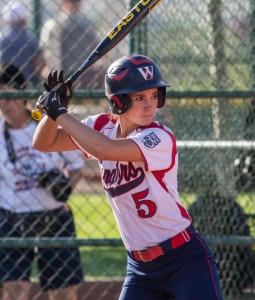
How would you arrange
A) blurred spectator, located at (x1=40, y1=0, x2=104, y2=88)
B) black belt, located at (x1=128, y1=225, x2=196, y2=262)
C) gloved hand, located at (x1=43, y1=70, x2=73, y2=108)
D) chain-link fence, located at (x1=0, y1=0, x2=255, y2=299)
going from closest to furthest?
gloved hand, located at (x1=43, y1=70, x2=73, y2=108) → black belt, located at (x1=128, y1=225, x2=196, y2=262) → chain-link fence, located at (x1=0, y1=0, x2=255, y2=299) → blurred spectator, located at (x1=40, y1=0, x2=104, y2=88)

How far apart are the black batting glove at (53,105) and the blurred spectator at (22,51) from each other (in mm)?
1686

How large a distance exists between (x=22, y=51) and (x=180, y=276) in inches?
94.1

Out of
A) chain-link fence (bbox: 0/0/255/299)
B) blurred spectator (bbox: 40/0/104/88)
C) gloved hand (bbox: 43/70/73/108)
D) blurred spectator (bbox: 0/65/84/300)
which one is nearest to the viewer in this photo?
gloved hand (bbox: 43/70/73/108)

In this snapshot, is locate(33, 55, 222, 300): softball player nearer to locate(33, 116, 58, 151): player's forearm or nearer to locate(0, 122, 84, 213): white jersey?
locate(33, 116, 58, 151): player's forearm

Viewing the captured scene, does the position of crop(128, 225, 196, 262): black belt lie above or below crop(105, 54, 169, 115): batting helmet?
below

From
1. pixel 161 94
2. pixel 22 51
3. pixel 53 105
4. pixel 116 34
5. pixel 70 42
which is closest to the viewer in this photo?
pixel 53 105

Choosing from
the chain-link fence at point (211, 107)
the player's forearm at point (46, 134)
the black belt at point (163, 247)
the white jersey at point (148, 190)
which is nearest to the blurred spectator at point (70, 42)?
the chain-link fence at point (211, 107)

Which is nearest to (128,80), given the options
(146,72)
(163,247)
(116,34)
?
(146,72)

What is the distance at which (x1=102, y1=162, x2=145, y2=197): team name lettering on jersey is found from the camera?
4129mm

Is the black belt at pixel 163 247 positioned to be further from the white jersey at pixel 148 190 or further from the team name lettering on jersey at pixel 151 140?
the team name lettering on jersey at pixel 151 140

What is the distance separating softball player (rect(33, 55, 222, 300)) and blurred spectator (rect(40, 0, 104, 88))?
7.31ft

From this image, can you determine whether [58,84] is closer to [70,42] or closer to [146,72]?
[146,72]

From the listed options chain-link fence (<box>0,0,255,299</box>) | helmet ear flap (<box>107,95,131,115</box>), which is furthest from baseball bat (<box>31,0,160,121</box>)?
chain-link fence (<box>0,0,255,299</box>)

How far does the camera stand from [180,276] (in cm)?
414
